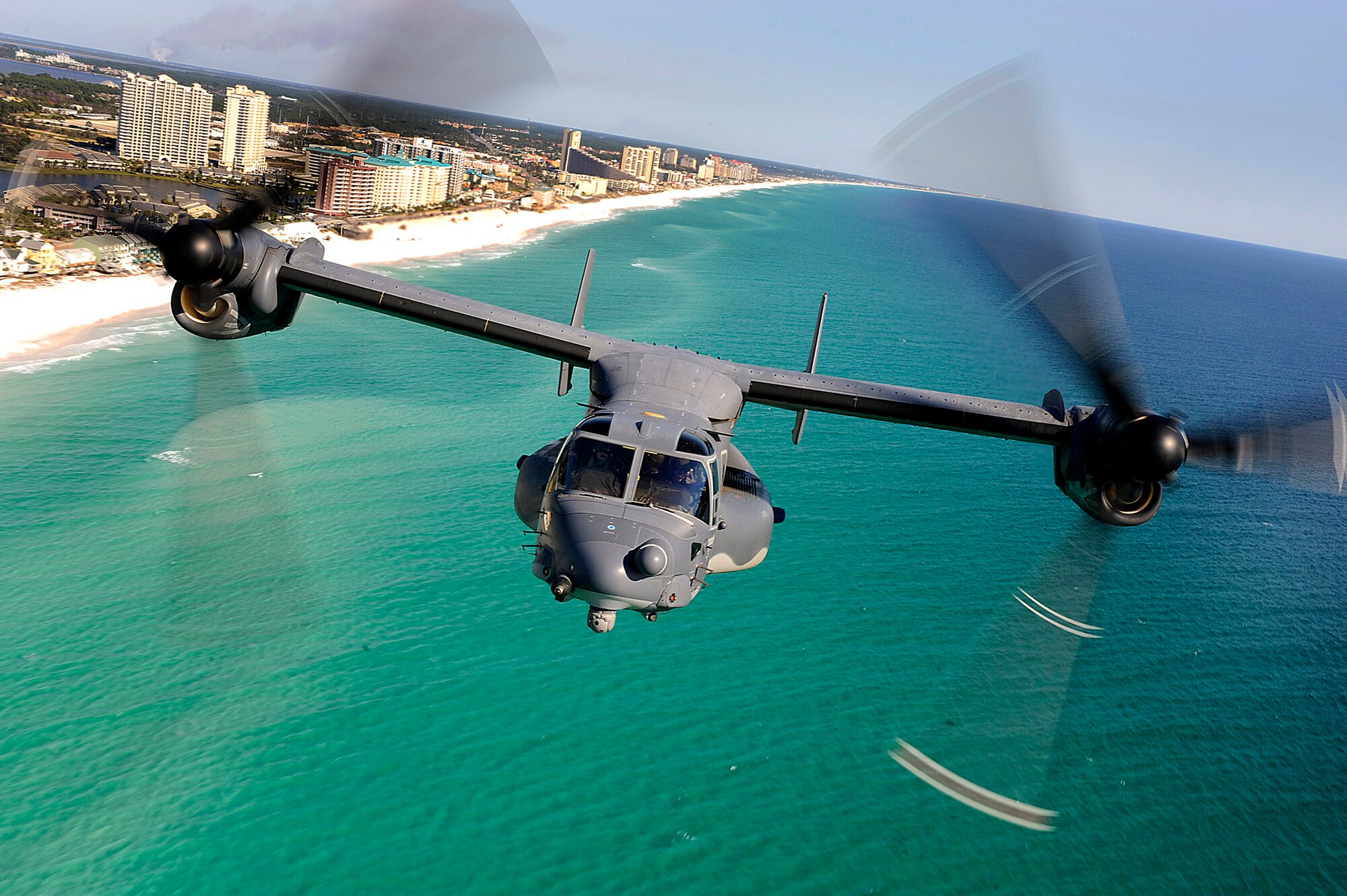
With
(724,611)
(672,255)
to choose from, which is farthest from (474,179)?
(724,611)

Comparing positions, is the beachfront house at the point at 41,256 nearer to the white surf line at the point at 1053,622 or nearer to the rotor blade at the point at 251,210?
the rotor blade at the point at 251,210

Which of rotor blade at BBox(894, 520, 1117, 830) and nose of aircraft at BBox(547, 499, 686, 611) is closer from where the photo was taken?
nose of aircraft at BBox(547, 499, 686, 611)

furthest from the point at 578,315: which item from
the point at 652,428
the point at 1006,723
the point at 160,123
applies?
the point at 160,123

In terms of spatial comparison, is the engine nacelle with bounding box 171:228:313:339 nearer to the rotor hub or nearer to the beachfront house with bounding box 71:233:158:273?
the rotor hub

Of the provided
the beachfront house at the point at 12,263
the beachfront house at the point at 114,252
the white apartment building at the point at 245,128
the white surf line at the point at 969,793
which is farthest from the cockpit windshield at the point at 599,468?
the beachfront house at the point at 114,252

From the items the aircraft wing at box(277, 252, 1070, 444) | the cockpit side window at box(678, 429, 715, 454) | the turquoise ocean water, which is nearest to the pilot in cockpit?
the cockpit side window at box(678, 429, 715, 454)

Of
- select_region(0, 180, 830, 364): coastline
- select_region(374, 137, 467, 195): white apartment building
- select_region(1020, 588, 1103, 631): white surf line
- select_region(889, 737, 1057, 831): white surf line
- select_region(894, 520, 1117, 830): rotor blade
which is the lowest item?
select_region(889, 737, 1057, 831): white surf line

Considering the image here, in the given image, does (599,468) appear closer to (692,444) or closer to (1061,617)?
(692,444)
